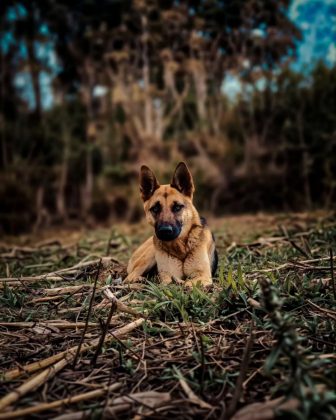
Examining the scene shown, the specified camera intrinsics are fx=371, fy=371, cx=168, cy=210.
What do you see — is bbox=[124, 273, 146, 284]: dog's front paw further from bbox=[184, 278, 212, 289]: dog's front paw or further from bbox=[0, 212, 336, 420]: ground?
bbox=[184, 278, 212, 289]: dog's front paw

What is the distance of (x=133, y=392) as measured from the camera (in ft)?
6.00

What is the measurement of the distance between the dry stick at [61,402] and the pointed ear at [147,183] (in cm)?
264

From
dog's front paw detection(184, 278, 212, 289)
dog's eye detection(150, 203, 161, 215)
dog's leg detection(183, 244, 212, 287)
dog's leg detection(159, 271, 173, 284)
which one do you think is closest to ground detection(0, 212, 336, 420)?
dog's front paw detection(184, 278, 212, 289)

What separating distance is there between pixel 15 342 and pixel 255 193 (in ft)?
46.7

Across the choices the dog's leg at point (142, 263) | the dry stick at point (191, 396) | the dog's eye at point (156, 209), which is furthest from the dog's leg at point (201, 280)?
the dry stick at point (191, 396)

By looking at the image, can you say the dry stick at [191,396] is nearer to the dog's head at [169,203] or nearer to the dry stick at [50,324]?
the dry stick at [50,324]

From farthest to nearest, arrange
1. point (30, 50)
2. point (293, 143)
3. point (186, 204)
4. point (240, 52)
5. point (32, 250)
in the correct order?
point (30, 50) → point (240, 52) → point (293, 143) → point (32, 250) → point (186, 204)

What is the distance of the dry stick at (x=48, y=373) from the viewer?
1.67 m

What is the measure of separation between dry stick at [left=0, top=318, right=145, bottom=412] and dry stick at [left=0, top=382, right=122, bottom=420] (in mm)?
95

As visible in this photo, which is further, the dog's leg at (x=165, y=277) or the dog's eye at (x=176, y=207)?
the dog's eye at (x=176, y=207)

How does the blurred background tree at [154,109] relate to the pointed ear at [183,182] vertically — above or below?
above

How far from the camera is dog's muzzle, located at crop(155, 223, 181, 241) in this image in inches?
142

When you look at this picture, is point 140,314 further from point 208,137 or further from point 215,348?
point 208,137

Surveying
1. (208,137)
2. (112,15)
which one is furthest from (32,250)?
(112,15)
